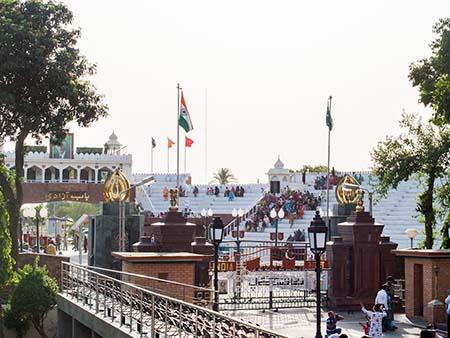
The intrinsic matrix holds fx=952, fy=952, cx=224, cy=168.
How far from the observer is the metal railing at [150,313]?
45.5ft

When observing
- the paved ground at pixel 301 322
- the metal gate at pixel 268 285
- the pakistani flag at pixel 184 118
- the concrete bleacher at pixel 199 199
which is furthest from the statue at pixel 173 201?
the concrete bleacher at pixel 199 199

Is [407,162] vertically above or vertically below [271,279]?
above

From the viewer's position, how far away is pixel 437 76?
3569 cm

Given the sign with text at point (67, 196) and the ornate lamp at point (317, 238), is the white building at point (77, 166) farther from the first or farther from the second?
the ornate lamp at point (317, 238)

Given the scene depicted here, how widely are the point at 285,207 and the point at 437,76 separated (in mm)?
26860

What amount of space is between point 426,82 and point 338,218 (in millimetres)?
7234

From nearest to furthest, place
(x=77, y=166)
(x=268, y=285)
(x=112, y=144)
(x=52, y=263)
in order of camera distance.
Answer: (x=268, y=285) → (x=52, y=263) → (x=77, y=166) → (x=112, y=144)

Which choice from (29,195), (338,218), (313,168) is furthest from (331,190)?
(313,168)

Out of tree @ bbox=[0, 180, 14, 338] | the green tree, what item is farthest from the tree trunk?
tree @ bbox=[0, 180, 14, 338]

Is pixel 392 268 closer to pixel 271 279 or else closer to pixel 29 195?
pixel 271 279

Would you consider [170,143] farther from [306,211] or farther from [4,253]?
[4,253]

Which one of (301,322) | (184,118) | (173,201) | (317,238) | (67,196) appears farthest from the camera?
(67,196)

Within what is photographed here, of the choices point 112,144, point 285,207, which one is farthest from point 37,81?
point 112,144

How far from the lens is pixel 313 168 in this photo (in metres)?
120
